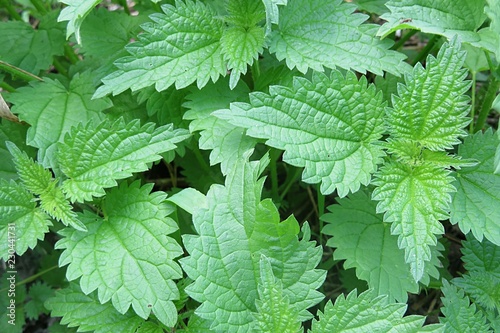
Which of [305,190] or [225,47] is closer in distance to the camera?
[225,47]

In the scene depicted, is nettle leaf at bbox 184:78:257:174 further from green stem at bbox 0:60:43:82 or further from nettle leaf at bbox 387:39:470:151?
green stem at bbox 0:60:43:82

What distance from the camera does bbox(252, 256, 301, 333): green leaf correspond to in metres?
1.65

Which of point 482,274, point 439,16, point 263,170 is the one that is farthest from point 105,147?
point 482,274

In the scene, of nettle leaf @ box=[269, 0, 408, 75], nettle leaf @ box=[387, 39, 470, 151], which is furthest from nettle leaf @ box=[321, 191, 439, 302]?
nettle leaf @ box=[269, 0, 408, 75]

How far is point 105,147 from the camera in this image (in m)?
2.04

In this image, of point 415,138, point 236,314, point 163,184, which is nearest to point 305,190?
point 163,184

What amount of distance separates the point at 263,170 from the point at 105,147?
63 cm

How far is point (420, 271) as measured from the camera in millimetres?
1662

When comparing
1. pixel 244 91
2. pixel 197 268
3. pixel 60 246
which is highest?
pixel 244 91

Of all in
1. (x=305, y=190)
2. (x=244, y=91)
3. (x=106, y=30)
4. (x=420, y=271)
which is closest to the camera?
(x=420, y=271)

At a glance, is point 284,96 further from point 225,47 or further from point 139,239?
point 139,239

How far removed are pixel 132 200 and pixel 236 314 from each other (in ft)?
2.14

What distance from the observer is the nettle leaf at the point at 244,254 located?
1751mm

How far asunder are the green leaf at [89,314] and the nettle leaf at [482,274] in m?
1.28
